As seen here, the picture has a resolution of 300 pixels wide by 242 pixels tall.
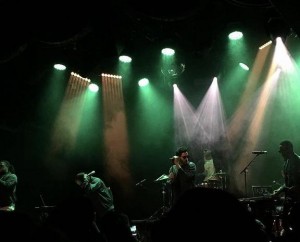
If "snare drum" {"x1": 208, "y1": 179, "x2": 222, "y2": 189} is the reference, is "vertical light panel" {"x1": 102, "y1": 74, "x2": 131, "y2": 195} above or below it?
above

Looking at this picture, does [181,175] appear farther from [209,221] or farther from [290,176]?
[209,221]

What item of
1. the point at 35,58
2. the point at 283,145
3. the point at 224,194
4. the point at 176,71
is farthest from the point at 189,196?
the point at 176,71

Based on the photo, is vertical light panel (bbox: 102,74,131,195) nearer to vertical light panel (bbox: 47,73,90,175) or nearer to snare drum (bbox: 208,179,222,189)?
vertical light panel (bbox: 47,73,90,175)

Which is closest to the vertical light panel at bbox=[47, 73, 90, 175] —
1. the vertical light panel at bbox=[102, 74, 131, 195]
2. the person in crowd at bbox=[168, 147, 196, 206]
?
the vertical light panel at bbox=[102, 74, 131, 195]

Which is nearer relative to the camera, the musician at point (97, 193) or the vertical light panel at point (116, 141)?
the musician at point (97, 193)

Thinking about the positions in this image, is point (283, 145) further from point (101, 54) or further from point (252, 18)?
point (101, 54)

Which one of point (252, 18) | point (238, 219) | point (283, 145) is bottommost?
point (238, 219)

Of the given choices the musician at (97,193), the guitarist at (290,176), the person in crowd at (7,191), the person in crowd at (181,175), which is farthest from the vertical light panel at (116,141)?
the guitarist at (290,176)

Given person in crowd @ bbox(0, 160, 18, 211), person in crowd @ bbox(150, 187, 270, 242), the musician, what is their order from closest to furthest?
person in crowd @ bbox(150, 187, 270, 242) < person in crowd @ bbox(0, 160, 18, 211) < the musician

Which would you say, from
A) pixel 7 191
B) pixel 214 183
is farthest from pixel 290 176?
pixel 7 191

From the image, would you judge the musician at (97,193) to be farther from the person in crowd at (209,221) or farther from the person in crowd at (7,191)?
the person in crowd at (209,221)

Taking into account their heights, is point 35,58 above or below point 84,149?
above

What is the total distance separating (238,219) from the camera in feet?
2.92

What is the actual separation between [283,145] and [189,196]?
6.63 m
